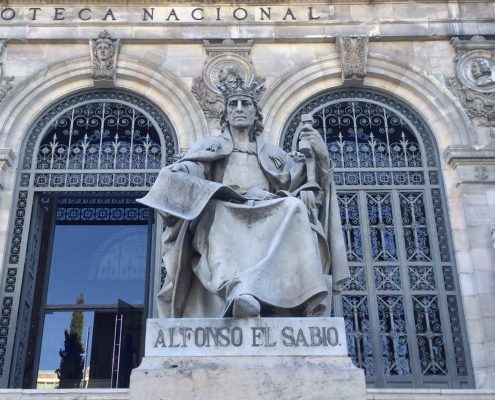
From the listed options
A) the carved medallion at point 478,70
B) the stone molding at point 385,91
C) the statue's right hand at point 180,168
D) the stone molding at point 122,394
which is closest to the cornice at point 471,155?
the stone molding at point 385,91

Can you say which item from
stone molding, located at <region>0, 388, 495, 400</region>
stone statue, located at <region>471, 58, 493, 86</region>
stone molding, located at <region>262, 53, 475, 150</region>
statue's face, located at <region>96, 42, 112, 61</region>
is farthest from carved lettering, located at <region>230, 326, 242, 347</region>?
stone statue, located at <region>471, 58, 493, 86</region>

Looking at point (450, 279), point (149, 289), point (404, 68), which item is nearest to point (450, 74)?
point (404, 68)

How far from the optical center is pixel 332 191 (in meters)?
6.26

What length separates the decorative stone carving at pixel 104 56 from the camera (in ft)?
42.2

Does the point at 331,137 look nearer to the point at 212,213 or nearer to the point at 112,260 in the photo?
the point at 112,260

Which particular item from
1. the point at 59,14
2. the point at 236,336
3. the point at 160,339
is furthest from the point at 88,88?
the point at 236,336

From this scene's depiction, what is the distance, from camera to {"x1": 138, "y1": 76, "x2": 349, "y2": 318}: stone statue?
523 cm

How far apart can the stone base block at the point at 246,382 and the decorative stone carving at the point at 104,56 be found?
8.98 meters

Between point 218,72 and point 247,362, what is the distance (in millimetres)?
8688

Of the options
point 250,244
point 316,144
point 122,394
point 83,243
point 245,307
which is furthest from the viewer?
point 83,243

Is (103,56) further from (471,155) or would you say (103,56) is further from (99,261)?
(471,155)

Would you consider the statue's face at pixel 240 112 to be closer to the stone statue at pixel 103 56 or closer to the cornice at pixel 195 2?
the stone statue at pixel 103 56

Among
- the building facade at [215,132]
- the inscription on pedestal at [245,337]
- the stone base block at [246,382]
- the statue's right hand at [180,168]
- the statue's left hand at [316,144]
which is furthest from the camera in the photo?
the building facade at [215,132]

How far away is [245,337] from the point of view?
4.86m
